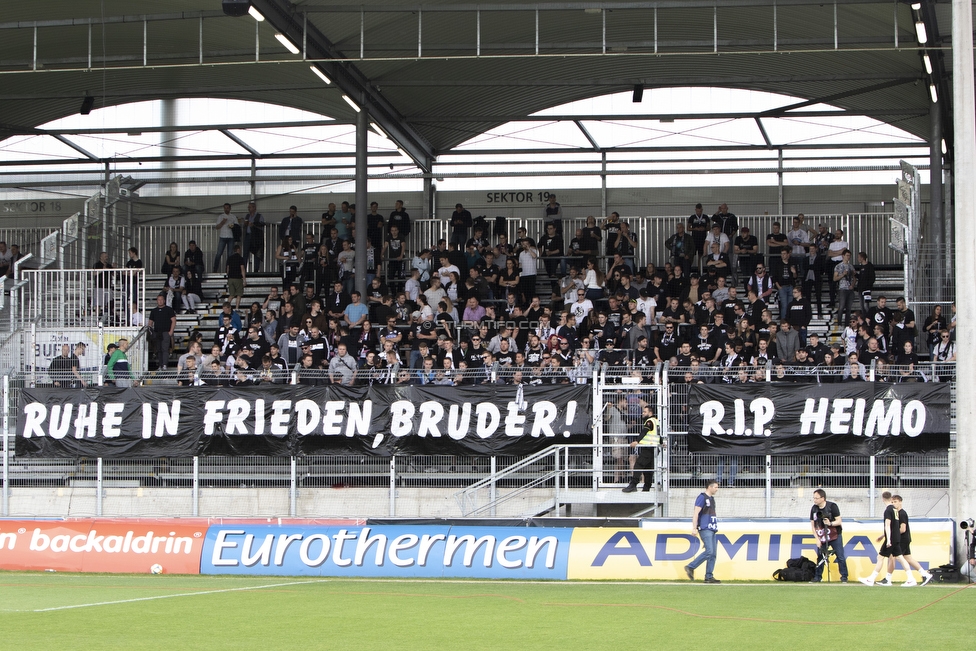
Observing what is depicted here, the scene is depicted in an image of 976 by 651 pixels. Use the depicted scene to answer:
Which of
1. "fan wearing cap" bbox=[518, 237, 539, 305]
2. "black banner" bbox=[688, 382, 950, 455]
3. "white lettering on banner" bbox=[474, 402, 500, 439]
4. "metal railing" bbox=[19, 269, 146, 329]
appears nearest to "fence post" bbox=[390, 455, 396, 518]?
"white lettering on banner" bbox=[474, 402, 500, 439]

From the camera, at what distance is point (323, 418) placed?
22000 millimetres

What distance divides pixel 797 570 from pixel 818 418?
3.86m

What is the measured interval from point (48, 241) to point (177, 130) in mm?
7452

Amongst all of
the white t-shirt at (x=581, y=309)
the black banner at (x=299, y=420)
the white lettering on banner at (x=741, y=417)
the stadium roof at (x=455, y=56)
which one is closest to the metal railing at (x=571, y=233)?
the stadium roof at (x=455, y=56)

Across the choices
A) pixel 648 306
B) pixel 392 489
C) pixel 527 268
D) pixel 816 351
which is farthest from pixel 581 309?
pixel 392 489

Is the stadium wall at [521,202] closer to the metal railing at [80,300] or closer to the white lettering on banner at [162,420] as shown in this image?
the metal railing at [80,300]

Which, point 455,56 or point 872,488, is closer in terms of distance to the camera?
point 872,488

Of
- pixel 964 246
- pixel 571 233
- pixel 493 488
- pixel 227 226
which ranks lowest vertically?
pixel 493 488

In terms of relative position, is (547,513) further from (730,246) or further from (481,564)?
(730,246)

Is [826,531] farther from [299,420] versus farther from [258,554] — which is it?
[299,420]

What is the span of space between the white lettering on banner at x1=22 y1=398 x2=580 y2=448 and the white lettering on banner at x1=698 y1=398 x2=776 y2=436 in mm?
17

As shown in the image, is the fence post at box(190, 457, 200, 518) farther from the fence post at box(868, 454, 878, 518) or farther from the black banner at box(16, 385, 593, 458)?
the fence post at box(868, 454, 878, 518)

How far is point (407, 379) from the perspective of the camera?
2227 centimetres

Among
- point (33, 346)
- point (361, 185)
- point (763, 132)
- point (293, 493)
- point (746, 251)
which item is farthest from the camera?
point (763, 132)
